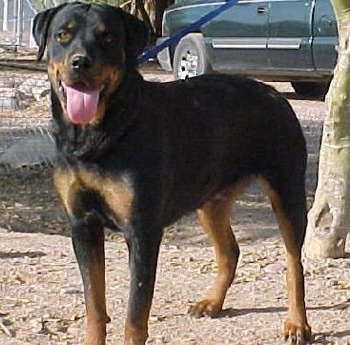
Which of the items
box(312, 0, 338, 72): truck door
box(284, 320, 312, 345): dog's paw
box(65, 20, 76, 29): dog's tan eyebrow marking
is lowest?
box(312, 0, 338, 72): truck door

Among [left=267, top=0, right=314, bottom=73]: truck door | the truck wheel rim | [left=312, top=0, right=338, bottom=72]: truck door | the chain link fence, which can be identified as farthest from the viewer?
the truck wheel rim

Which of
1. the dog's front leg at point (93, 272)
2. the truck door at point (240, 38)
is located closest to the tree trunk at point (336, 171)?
the dog's front leg at point (93, 272)

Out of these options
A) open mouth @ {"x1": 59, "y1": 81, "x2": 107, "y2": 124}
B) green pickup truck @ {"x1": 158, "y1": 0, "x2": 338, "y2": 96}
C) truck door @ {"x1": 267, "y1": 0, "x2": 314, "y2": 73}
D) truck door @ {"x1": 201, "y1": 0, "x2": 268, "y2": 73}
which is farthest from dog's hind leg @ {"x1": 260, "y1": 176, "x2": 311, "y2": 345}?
truck door @ {"x1": 201, "y1": 0, "x2": 268, "y2": 73}

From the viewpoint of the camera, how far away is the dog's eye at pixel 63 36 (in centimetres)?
504

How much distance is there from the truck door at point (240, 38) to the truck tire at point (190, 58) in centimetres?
25

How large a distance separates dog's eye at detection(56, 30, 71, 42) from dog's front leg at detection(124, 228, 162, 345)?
3.12 feet

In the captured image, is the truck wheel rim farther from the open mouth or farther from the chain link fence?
the open mouth

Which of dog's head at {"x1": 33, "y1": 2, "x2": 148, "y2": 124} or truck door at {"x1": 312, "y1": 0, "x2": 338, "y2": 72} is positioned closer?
dog's head at {"x1": 33, "y1": 2, "x2": 148, "y2": 124}

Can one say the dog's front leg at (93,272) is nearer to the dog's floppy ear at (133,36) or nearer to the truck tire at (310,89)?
the dog's floppy ear at (133,36)

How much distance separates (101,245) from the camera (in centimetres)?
545

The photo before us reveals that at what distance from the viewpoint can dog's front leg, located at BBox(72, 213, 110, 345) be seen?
17.6ft

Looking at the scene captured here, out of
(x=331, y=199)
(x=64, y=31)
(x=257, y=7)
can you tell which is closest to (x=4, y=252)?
(x=331, y=199)

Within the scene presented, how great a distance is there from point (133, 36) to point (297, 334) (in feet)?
5.98

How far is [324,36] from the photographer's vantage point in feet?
50.2
